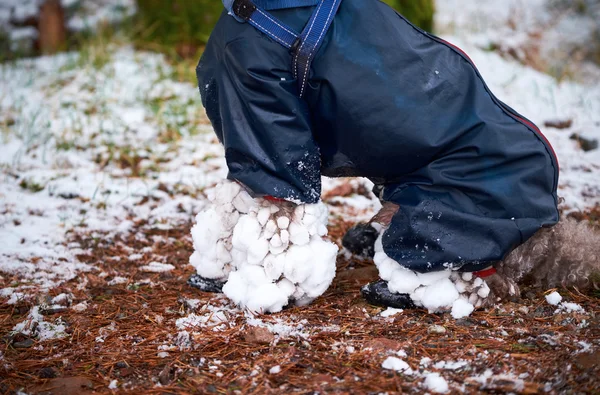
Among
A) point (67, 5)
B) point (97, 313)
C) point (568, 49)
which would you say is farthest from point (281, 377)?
point (568, 49)

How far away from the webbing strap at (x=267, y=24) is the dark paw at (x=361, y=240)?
1065 millimetres

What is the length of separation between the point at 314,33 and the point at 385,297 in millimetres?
976

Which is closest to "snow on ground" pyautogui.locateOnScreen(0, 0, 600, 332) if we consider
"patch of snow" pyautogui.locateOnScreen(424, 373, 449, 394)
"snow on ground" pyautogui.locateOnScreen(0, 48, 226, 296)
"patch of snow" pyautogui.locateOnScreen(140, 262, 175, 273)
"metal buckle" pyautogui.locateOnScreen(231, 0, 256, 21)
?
"snow on ground" pyautogui.locateOnScreen(0, 48, 226, 296)

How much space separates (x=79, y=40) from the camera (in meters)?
5.83

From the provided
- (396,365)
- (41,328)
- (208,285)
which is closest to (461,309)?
(396,365)

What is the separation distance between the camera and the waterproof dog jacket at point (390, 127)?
204cm

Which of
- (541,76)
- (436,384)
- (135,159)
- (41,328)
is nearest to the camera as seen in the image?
(436,384)

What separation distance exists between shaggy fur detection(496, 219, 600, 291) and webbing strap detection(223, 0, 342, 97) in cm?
104

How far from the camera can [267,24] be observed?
2037mm

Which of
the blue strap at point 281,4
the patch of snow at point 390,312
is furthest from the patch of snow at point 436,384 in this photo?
the blue strap at point 281,4

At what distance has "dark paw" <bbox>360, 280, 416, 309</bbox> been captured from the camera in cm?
229

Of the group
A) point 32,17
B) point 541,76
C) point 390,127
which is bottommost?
point 541,76

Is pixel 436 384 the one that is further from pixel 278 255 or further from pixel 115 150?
pixel 115 150

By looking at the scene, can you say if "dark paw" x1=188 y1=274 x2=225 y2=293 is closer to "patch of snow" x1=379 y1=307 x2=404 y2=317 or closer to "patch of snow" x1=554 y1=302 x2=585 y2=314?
"patch of snow" x1=379 y1=307 x2=404 y2=317
